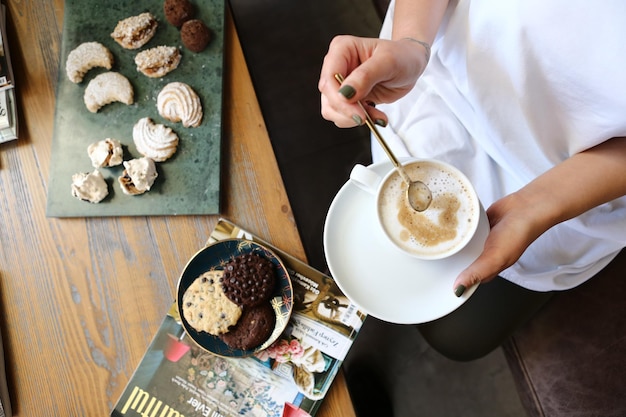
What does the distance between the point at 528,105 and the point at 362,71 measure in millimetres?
313

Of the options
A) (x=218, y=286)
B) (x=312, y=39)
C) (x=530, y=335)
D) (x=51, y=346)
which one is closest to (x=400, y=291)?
(x=218, y=286)

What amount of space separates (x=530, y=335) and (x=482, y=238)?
0.57 m

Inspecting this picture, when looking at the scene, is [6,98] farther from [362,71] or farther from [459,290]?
[459,290]

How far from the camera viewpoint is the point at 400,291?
77cm

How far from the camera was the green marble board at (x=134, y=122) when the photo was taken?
Result: 97 centimetres

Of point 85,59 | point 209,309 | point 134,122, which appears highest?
point 85,59

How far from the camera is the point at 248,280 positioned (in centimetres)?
89

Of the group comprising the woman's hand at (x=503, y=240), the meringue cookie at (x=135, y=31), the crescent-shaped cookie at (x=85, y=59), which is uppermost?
the meringue cookie at (x=135, y=31)

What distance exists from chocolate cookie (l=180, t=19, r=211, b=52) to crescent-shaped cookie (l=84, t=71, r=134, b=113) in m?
0.15

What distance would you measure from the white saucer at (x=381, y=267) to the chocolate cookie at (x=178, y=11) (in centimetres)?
53

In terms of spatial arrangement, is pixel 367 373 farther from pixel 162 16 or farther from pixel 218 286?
pixel 162 16

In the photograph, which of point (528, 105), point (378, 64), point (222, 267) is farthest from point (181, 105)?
point (528, 105)

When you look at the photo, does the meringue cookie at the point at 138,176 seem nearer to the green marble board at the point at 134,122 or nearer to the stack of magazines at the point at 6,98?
the green marble board at the point at 134,122

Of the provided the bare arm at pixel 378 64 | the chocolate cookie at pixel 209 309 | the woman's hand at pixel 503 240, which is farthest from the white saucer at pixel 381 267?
the chocolate cookie at pixel 209 309
